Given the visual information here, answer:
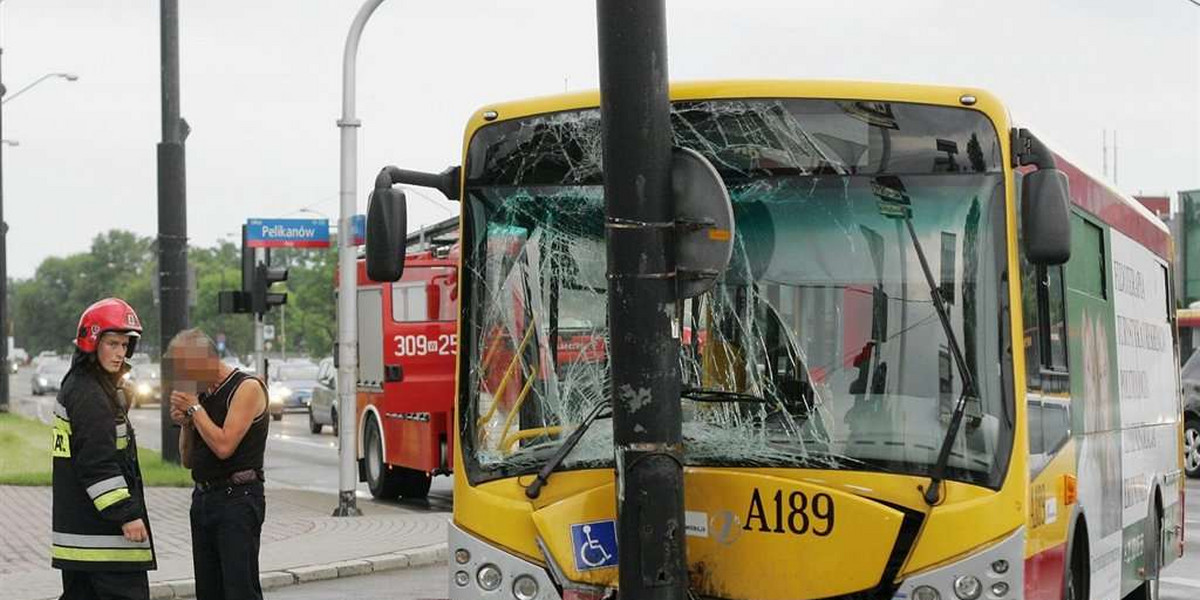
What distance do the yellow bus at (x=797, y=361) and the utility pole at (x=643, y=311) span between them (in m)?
0.17

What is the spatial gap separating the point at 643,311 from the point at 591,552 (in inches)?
39.7

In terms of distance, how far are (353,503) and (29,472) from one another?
807 centimetres

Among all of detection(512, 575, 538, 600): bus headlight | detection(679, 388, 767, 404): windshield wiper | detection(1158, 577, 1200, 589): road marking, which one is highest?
detection(679, 388, 767, 404): windshield wiper

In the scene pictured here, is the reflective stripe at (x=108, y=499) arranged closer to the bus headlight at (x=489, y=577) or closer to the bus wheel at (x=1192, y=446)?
the bus headlight at (x=489, y=577)

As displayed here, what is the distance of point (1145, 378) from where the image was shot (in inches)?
438

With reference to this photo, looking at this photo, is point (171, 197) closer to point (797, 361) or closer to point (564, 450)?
point (564, 450)

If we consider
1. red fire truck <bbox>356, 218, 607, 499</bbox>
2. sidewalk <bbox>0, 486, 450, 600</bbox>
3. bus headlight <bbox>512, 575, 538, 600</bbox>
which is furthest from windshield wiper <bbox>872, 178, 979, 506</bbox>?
red fire truck <bbox>356, 218, 607, 499</bbox>

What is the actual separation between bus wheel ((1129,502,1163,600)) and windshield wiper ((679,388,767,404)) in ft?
15.1

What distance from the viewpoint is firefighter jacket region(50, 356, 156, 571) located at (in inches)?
298

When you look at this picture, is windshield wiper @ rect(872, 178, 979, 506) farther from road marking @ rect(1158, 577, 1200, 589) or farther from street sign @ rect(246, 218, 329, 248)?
street sign @ rect(246, 218, 329, 248)

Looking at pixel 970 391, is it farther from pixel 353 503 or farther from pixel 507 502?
pixel 353 503

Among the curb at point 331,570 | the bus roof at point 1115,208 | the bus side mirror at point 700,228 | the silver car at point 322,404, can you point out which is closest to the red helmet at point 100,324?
the bus side mirror at point 700,228

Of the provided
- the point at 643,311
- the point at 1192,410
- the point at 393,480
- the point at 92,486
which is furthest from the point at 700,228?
the point at 1192,410

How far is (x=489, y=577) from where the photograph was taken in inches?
278
